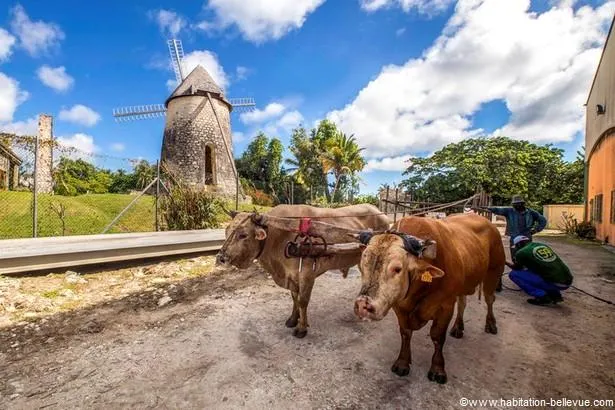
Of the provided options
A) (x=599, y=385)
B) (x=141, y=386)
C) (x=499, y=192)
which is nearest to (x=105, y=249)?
(x=141, y=386)

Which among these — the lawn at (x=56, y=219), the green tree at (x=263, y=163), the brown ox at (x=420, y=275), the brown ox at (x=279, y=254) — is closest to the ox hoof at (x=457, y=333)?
the brown ox at (x=420, y=275)

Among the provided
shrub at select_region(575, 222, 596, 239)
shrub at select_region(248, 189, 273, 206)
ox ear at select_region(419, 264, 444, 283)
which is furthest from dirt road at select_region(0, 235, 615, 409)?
shrub at select_region(248, 189, 273, 206)

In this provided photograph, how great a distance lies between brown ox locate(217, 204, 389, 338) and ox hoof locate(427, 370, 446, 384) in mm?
1504

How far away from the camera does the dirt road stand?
9.02 feet

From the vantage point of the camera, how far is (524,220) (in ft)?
18.9

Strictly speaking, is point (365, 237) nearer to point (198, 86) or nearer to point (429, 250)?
point (429, 250)

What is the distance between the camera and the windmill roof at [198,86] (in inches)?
892

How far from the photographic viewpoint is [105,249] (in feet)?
19.5

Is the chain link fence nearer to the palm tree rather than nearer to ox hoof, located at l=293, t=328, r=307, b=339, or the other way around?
ox hoof, located at l=293, t=328, r=307, b=339

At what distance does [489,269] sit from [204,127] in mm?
21827

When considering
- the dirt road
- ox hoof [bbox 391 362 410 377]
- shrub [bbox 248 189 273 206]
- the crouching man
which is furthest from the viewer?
shrub [bbox 248 189 273 206]

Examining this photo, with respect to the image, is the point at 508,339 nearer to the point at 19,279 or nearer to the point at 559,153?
the point at 19,279

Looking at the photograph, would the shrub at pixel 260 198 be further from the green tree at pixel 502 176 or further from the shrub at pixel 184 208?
the shrub at pixel 184 208

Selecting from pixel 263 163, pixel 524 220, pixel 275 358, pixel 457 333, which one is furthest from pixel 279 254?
pixel 263 163
